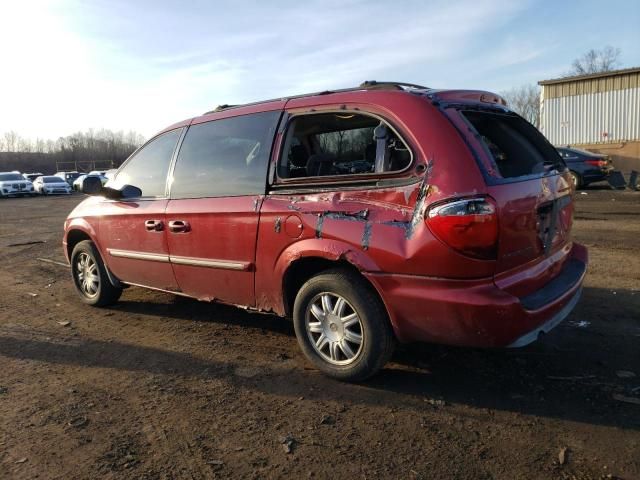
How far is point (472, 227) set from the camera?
2.93 m

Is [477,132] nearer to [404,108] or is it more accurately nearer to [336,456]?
[404,108]

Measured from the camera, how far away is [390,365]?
392 centimetres

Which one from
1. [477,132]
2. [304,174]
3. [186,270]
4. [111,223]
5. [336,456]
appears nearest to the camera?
[336,456]

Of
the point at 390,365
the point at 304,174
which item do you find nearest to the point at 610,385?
the point at 390,365

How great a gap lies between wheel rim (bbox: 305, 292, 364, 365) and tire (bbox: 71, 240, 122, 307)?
2.91m

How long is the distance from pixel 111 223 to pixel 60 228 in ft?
33.6

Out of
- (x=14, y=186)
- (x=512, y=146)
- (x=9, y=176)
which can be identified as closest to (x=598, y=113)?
(x=512, y=146)

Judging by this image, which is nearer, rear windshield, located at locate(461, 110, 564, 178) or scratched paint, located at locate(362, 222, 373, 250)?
scratched paint, located at locate(362, 222, 373, 250)

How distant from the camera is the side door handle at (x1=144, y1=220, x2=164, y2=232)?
4.68m

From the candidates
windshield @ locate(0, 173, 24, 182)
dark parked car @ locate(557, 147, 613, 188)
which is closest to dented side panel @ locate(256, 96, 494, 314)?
dark parked car @ locate(557, 147, 613, 188)

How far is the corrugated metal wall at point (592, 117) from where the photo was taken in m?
23.8

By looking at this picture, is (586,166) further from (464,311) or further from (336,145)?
(464,311)

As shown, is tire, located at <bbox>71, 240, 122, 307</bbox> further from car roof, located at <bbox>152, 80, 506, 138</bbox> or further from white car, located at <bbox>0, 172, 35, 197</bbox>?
white car, located at <bbox>0, 172, 35, 197</bbox>

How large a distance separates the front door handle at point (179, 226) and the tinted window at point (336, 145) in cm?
105
